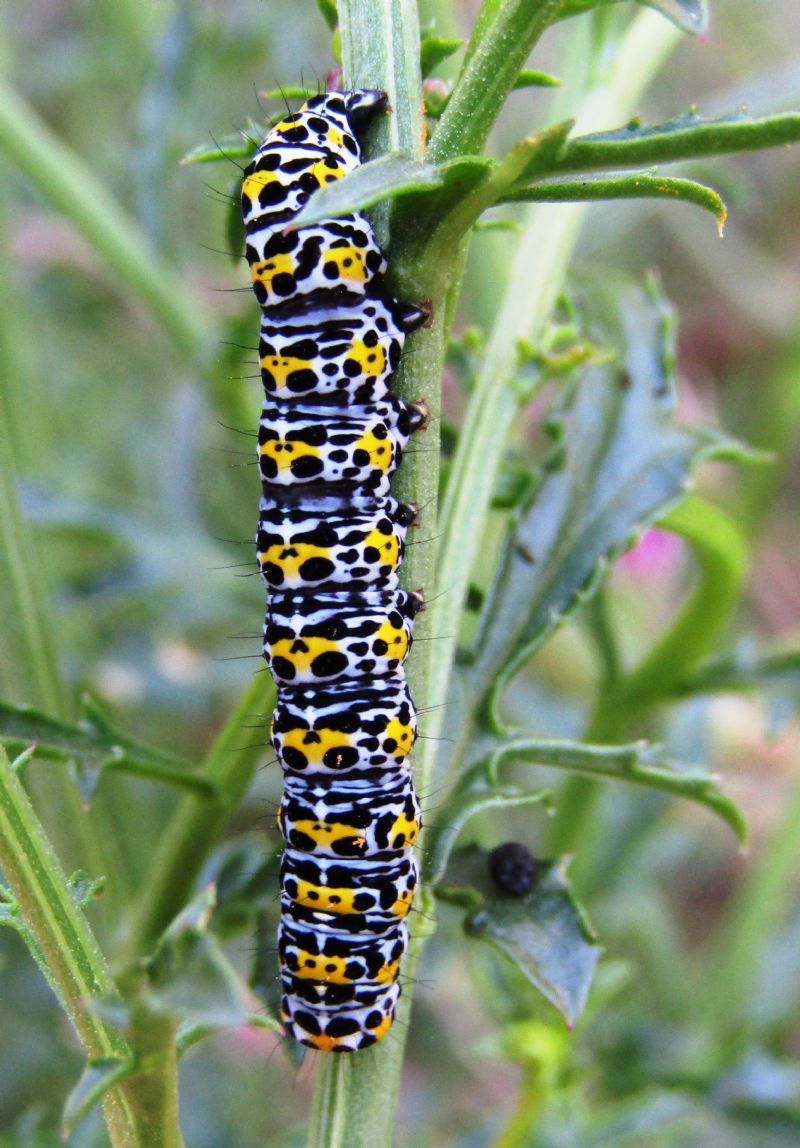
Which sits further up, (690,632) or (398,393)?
(398,393)

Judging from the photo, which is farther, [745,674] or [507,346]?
[745,674]

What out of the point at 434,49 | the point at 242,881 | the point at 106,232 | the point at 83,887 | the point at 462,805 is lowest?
the point at 242,881

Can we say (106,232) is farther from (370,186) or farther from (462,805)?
(370,186)

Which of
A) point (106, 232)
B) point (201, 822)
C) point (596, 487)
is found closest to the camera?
point (201, 822)

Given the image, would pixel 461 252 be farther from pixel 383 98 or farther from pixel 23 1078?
pixel 23 1078

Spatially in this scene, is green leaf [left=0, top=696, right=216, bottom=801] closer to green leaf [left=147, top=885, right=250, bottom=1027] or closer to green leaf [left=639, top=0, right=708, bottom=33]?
green leaf [left=147, top=885, right=250, bottom=1027]

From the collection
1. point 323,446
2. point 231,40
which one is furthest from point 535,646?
point 231,40

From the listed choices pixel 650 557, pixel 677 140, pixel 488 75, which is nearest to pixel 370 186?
pixel 488 75
